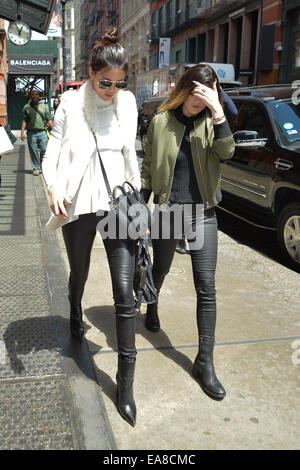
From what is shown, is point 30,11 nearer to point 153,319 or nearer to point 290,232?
point 290,232

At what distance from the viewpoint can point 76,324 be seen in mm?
3418

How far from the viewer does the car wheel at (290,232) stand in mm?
5277

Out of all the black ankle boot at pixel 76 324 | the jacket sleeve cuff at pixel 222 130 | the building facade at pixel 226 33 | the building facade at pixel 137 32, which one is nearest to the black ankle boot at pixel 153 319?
the black ankle boot at pixel 76 324

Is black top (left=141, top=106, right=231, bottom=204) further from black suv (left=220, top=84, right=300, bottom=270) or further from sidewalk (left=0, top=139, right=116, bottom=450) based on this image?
black suv (left=220, top=84, right=300, bottom=270)

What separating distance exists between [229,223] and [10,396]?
211 inches

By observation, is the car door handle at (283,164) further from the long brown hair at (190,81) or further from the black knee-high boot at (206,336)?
the black knee-high boot at (206,336)

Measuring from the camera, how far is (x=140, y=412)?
2668mm

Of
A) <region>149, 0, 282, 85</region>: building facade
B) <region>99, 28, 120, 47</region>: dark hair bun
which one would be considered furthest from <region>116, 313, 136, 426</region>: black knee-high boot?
<region>149, 0, 282, 85</region>: building facade

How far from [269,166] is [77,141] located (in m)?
3.74

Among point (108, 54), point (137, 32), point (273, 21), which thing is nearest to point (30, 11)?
point (108, 54)

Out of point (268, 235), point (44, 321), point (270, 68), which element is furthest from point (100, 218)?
point (270, 68)

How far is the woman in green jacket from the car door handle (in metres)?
2.70

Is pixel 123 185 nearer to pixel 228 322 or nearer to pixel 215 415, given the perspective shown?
pixel 215 415

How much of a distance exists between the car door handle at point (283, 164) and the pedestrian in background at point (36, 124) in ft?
21.9
